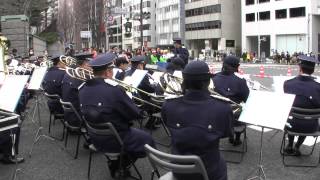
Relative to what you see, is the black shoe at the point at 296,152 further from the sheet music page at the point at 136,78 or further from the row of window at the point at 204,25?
the row of window at the point at 204,25

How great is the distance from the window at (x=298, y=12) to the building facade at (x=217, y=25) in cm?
1329

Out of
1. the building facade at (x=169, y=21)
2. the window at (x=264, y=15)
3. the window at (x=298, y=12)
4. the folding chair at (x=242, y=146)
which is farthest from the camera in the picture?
the building facade at (x=169, y=21)

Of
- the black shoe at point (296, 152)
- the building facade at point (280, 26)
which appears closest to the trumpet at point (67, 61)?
the black shoe at point (296, 152)

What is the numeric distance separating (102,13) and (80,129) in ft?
158

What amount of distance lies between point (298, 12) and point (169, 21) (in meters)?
36.7

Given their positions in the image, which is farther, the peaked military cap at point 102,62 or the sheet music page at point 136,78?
the sheet music page at point 136,78

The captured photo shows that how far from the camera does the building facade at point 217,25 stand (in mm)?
70750

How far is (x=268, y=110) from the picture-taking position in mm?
4855

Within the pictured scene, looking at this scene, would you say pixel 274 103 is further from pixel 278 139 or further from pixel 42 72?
pixel 42 72

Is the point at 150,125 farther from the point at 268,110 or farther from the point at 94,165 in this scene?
the point at 268,110

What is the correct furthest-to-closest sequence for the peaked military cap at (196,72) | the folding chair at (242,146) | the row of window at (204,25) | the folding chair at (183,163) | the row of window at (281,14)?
the row of window at (204,25) → the row of window at (281,14) → the folding chair at (242,146) → the peaked military cap at (196,72) → the folding chair at (183,163)

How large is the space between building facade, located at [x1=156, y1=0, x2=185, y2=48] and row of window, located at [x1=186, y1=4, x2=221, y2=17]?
242 cm

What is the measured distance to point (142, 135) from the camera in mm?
5262

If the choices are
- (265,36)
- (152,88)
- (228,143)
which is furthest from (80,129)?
(265,36)
